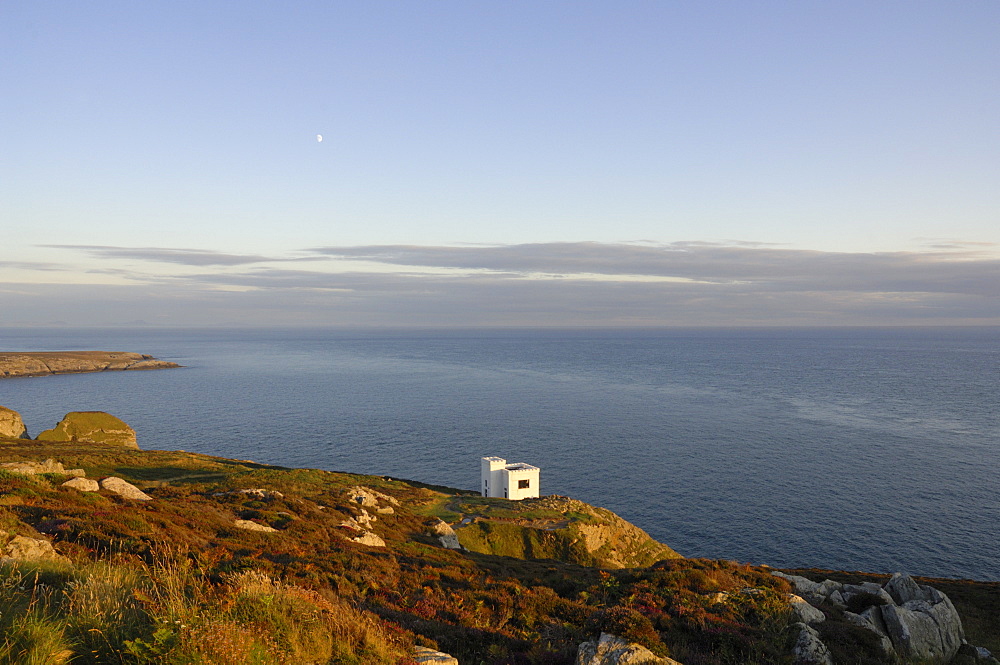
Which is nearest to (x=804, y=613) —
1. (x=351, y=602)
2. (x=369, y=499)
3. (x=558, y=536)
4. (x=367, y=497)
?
(x=351, y=602)

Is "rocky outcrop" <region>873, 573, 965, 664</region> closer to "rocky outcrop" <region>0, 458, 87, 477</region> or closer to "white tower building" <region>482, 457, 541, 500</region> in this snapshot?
"rocky outcrop" <region>0, 458, 87, 477</region>

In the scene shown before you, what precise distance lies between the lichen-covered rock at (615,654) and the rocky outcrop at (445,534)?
25.6m

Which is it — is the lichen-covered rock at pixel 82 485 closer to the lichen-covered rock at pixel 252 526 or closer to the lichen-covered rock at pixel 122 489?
the lichen-covered rock at pixel 122 489

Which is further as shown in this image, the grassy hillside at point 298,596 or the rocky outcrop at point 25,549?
the rocky outcrop at point 25,549

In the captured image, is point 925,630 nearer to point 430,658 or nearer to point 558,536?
point 430,658

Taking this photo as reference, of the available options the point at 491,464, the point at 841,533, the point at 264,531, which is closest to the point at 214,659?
the point at 264,531

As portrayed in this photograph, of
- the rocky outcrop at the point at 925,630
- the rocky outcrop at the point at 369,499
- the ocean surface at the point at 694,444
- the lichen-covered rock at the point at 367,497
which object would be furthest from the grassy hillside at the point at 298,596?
the ocean surface at the point at 694,444

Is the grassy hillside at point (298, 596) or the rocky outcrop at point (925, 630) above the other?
the grassy hillside at point (298, 596)

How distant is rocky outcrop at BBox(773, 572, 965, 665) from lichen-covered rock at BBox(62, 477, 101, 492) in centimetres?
3278

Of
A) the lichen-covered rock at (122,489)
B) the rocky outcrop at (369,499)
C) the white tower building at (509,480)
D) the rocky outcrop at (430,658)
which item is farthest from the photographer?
the white tower building at (509,480)

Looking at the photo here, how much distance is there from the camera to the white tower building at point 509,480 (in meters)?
64.4

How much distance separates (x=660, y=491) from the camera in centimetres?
7406

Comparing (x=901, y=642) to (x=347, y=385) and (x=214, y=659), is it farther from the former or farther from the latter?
(x=347, y=385)

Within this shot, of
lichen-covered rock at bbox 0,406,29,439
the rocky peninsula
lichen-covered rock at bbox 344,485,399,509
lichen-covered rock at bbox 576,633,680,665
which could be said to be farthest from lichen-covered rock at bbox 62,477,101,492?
lichen-covered rock at bbox 0,406,29,439
